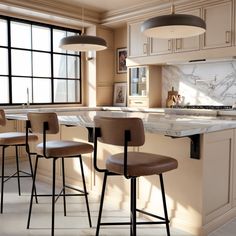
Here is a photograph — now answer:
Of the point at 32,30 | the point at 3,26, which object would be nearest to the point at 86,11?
the point at 32,30

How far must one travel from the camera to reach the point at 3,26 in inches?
205

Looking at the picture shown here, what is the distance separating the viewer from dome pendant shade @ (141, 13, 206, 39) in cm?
249

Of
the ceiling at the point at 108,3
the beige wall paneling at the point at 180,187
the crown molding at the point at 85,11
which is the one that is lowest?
the beige wall paneling at the point at 180,187

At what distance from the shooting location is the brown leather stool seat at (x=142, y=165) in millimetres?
1755

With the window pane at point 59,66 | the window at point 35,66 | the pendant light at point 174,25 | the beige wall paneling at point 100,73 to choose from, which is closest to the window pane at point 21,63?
the window at point 35,66

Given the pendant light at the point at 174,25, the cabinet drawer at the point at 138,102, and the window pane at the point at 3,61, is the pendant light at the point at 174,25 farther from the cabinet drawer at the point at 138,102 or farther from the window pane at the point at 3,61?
the window pane at the point at 3,61

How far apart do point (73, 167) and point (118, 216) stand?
915 mm

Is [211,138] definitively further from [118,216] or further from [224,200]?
[118,216]

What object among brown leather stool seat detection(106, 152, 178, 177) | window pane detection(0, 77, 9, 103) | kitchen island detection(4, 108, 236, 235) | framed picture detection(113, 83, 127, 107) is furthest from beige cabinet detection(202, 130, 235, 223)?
window pane detection(0, 77, 9, 103)

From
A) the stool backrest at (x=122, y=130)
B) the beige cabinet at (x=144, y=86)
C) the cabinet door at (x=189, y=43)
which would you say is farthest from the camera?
the beige cabinet at (x=144, y=86)

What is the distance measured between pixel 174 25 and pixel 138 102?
10.8 ft

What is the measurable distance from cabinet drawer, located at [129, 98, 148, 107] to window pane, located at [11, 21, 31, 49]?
2.17 metres

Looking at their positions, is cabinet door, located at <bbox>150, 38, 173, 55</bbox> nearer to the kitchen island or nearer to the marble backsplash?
the marble backsplash

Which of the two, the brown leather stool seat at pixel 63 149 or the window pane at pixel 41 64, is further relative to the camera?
the window pane at pixel 41 64
